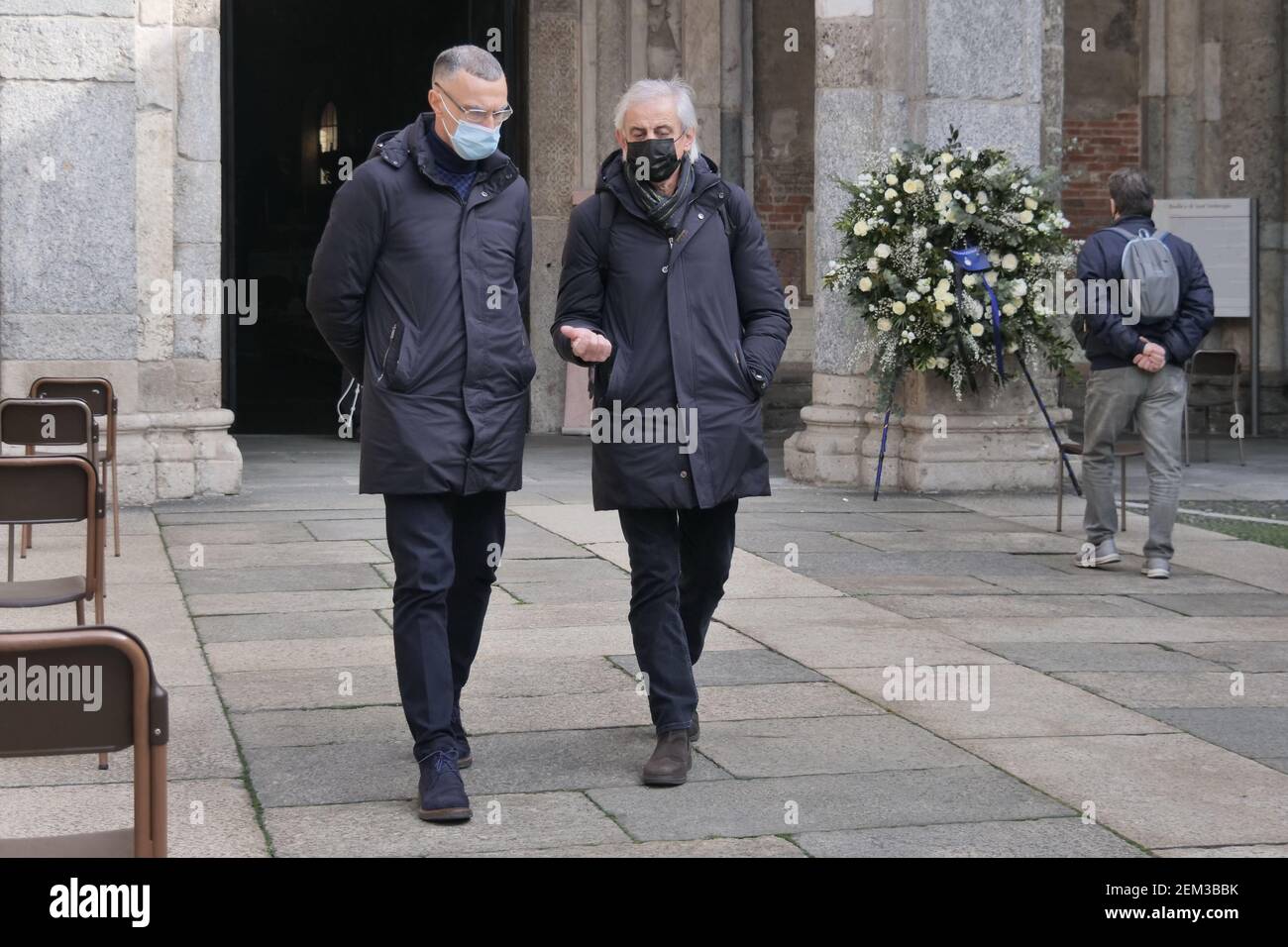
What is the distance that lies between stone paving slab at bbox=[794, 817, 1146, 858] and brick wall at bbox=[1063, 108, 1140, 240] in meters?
12.0

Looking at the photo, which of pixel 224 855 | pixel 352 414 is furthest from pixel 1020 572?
pixel 352 414

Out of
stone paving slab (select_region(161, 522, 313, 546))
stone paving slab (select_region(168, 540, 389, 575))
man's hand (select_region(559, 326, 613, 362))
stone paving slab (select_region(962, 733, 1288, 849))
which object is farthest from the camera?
stone paving slab (select_region(161, 522, 313, 546))

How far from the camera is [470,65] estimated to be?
446cm

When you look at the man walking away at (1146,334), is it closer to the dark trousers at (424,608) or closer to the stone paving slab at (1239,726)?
the stone paving slab at (1239,726)

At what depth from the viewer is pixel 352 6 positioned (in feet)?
80.3

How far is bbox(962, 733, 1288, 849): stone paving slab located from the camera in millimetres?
4277

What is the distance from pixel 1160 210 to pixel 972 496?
5.24 m

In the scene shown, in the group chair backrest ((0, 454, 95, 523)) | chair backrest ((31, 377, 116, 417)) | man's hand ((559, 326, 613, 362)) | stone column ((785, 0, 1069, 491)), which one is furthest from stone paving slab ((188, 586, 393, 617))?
stone column ((785, 0, 1069, 491))

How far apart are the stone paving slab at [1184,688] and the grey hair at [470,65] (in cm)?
267

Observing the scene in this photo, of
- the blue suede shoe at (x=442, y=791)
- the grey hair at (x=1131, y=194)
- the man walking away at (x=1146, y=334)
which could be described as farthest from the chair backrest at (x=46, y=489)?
the grey hair at (x=1131, y=194)

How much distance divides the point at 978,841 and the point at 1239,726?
1520 mm

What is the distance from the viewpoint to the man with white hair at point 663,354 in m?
4.68

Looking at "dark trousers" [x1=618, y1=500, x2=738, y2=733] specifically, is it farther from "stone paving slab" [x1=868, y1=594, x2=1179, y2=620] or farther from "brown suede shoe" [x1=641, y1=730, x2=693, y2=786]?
"stone paving slab" [x1=868, y1=594, x2=1179, y2=620]

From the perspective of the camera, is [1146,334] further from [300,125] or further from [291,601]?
[300,125]
